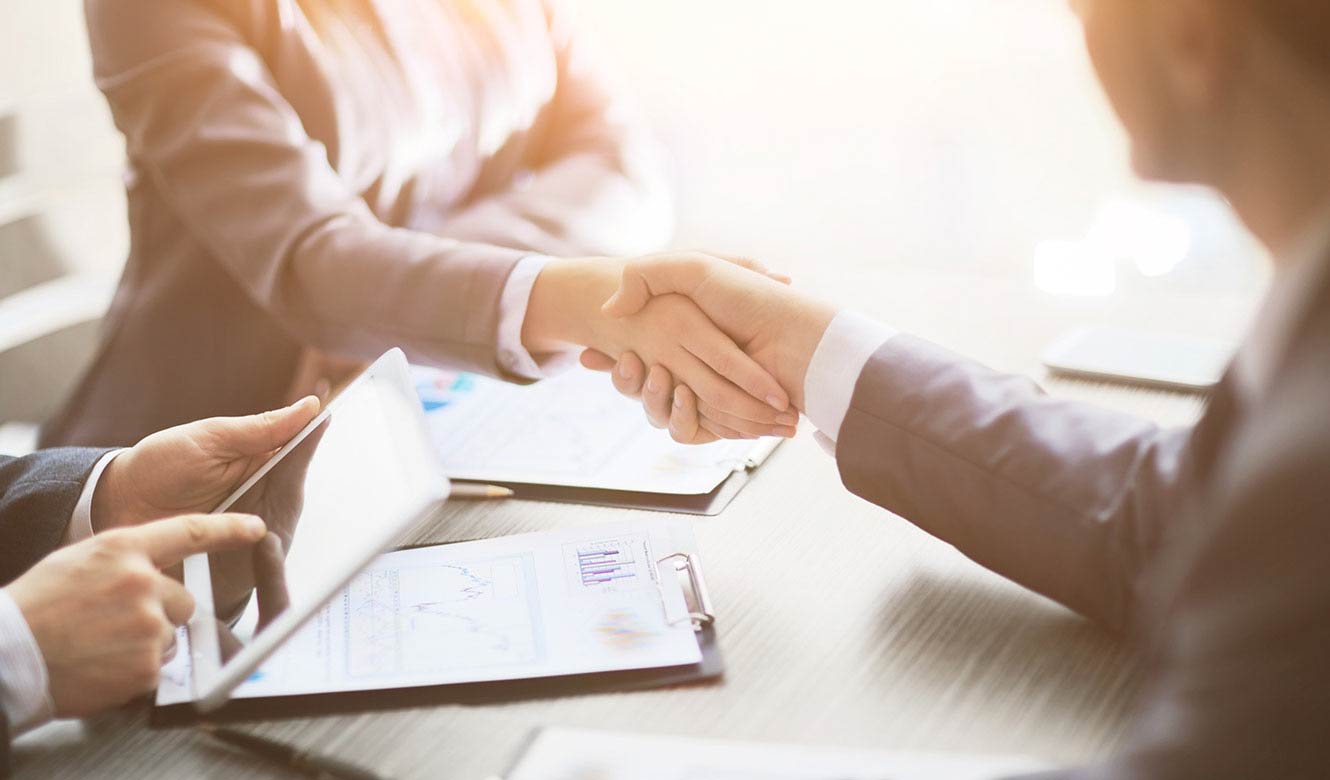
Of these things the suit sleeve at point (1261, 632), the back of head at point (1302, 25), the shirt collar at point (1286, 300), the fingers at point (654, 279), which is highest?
the back of head at point (1302, 25)

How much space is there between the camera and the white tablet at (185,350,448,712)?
632mm

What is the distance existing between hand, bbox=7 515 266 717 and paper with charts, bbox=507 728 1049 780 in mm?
246

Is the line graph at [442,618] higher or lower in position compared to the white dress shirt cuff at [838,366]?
lower

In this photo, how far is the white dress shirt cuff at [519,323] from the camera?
1090 millimetres

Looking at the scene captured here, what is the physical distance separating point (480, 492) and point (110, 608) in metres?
0.32

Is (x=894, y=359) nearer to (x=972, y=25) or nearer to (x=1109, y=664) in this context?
(x=1109, y=664)

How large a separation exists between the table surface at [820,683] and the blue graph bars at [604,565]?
62mm

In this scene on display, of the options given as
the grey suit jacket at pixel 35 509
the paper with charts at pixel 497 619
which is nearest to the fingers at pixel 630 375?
the paper with charts at pixel 497 619

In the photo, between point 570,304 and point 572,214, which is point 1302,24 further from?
point 572,214

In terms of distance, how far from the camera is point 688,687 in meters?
0.69

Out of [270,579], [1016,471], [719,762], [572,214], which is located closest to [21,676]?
[270,579]

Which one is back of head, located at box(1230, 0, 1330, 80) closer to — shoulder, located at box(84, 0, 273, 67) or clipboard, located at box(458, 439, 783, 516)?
clipboard, located at box(458, 439, 783, 516)

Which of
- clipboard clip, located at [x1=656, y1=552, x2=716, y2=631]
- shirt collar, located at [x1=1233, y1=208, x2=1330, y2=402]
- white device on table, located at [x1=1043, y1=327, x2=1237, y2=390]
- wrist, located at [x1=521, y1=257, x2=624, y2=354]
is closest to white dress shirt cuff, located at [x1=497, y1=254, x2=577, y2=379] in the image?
wrist, located at [x1=521, y1=257, x2=624, y2=354]

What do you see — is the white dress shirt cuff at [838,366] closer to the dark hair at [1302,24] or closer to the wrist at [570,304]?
the wrist at [570,304]
